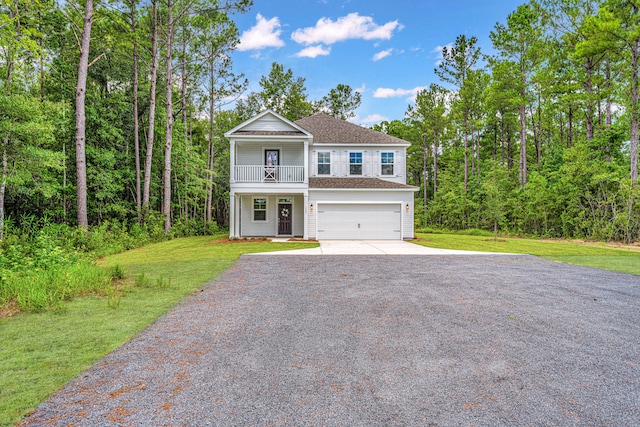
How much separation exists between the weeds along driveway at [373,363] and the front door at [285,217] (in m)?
11.7

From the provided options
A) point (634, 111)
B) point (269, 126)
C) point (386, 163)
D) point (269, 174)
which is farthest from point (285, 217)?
point (634, 111)

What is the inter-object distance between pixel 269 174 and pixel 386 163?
6.91m

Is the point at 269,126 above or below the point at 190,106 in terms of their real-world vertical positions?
below

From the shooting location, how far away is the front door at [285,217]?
1744cm

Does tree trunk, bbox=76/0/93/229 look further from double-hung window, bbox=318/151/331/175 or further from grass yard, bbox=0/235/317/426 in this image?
double-hung window, bbox=318/151/331/175

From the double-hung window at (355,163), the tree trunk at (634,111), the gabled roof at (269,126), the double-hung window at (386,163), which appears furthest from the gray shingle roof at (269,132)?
the tree trunk at (634,111)

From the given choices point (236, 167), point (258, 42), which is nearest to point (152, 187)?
point (236, 167)

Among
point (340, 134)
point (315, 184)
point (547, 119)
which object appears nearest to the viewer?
point (315, 184)

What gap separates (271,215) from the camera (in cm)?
1745

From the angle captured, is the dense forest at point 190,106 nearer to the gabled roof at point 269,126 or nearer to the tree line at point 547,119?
the tree line at point 547,119

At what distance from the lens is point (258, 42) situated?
25.3 meters

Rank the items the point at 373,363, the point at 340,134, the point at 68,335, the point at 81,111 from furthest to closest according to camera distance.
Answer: the point at 340,134, the point at 81,111, the point at 68,335, the point at 373,363

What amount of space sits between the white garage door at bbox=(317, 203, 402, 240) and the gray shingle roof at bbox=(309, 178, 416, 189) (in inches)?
38.5

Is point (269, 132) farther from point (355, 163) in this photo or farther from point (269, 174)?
point (355, 163)
